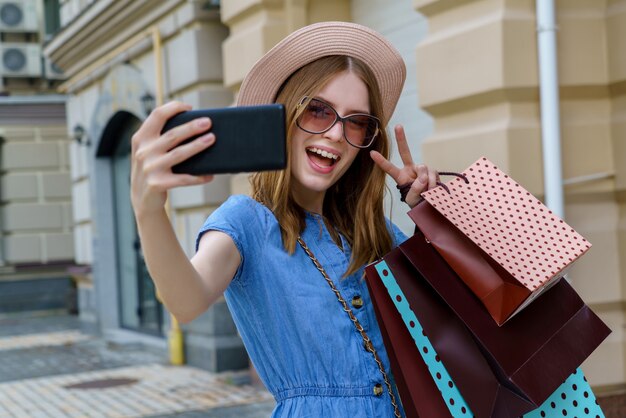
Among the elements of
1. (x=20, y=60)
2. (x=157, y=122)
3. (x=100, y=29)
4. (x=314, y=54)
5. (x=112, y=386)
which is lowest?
(x=112, y=386)

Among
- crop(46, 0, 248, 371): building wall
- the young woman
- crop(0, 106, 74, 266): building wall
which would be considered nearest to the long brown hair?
the young woman

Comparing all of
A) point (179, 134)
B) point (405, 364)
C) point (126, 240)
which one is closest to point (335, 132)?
point (405, 364)

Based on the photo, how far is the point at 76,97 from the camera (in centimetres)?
1330

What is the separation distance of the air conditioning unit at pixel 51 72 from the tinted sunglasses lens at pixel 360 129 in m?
17.4

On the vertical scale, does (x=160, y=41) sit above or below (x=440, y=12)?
above

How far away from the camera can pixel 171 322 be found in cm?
921

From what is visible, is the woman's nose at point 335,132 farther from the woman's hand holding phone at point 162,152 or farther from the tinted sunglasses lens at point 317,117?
the woman's hand holding phone at point 162,152

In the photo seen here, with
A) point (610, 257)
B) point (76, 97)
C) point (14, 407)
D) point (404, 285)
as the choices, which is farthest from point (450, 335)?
point (76, 97)

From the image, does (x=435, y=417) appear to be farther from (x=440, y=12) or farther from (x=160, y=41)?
(x=160, y=41)

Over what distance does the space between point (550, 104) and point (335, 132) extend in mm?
2745

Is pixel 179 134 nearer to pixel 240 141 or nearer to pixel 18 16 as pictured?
pixel 240 141

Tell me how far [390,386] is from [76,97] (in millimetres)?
12063

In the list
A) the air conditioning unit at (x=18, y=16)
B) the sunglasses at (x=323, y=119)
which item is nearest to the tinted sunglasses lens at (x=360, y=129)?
the sunglasses at (x=323, y=119)

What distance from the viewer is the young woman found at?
1.91 meters
